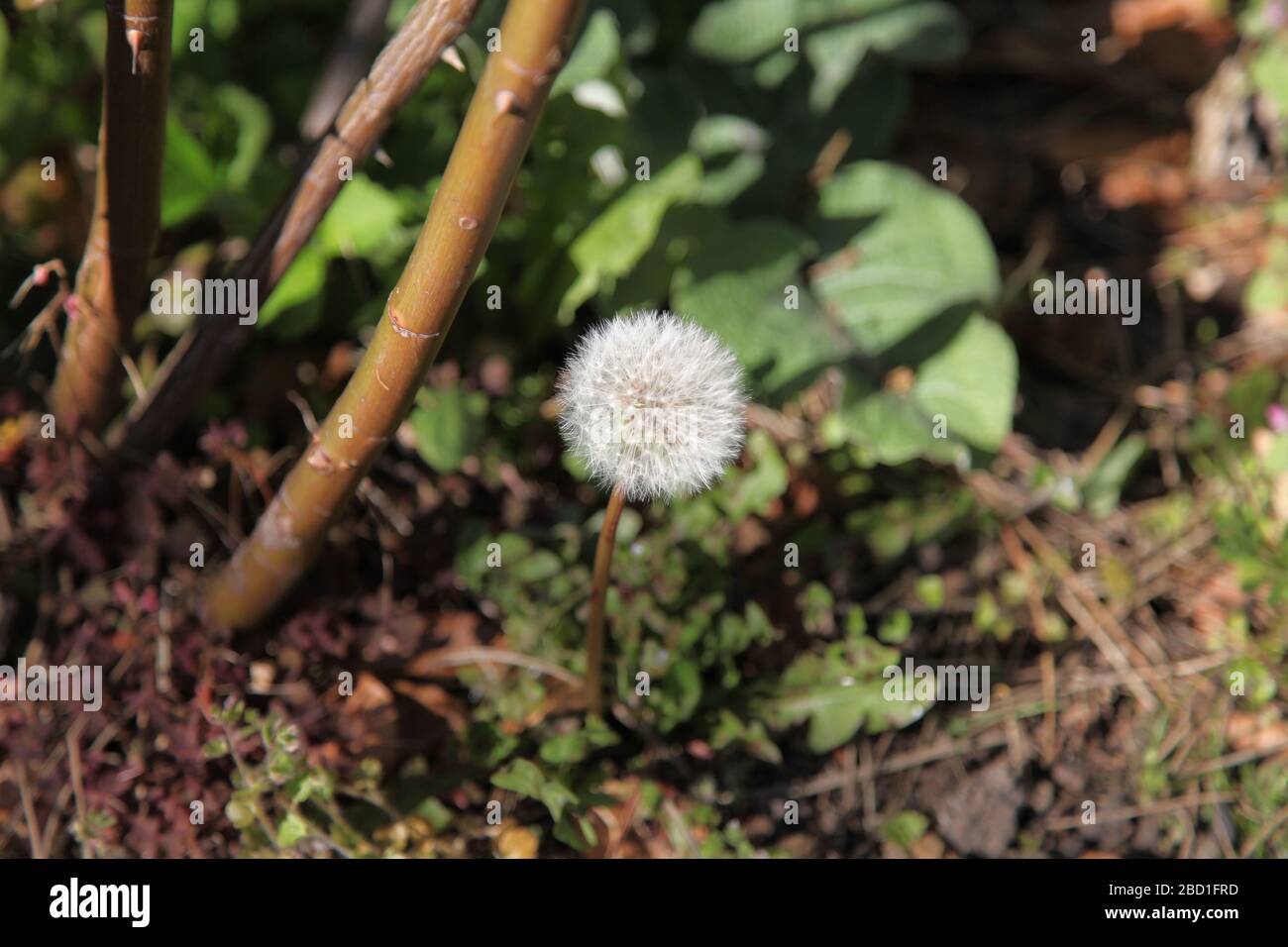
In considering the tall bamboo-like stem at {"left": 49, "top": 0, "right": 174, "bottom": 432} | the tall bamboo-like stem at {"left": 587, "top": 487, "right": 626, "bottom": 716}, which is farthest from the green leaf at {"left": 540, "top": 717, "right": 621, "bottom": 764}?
the tall bamboo-like stem at {"left": 49, "top": 0, "right": 174, "bottom": 432}

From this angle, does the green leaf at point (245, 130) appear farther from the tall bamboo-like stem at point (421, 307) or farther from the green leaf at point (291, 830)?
the green leaf at point (291, 830)

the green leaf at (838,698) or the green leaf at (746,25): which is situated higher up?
the green leaf at (746,25)

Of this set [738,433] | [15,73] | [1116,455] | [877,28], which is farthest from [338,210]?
[1116,455]

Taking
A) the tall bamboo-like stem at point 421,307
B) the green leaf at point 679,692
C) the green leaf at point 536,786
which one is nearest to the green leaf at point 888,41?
the green leaf at point 679,692

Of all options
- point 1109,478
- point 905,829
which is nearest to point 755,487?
point 905,829

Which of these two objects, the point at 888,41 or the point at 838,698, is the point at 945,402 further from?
the point at 888,41

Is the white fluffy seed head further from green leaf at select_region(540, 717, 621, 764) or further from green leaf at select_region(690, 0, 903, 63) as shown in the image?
green leaf at select_region(690, 0, 903, 63)
